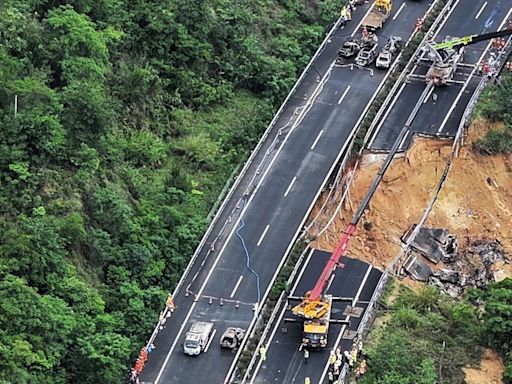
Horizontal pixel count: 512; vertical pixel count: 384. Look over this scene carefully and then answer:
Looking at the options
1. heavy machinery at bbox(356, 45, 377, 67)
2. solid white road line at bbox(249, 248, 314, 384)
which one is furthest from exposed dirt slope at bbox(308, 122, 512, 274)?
heavy machinery at bbox(356, 45, 377, 67)

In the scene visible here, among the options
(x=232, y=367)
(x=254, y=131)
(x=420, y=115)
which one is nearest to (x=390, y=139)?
(x=420, y=115)

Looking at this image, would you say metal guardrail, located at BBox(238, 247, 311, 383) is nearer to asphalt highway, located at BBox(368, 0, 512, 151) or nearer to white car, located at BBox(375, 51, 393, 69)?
asphalt highway, located at BBox(368, 0, 512, 151)

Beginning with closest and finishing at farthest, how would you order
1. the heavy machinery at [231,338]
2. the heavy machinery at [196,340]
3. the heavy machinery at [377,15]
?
the heavy machinery at [196,340]
the heavy machinery at [231,338]
the heavy machinery at [377,15]

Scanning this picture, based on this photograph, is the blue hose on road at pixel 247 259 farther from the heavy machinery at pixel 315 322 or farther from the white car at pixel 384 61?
the white car at pixel 384 61

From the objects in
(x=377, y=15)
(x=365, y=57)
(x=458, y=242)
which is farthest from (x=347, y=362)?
(x=377, y=15)

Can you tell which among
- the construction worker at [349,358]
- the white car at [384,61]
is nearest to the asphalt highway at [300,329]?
the construction worker at [349,358]
